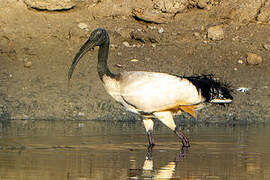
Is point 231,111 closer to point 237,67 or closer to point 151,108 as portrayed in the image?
A: point 237,67

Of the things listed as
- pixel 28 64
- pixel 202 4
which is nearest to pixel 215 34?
pixel 202 4

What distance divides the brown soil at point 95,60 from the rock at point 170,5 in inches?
9.8

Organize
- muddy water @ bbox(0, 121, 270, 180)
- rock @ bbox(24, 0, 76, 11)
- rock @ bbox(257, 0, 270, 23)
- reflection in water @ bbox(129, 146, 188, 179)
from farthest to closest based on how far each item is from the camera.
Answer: rock @ bbox(257, 0, 270, 23), rock @ bbox(24, 0, 76, 11), muddy water @ bbox(0, 121, 270, 180), reflection in water @ bbox(129, 146, 188, 179)

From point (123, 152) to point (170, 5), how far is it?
29.3ft

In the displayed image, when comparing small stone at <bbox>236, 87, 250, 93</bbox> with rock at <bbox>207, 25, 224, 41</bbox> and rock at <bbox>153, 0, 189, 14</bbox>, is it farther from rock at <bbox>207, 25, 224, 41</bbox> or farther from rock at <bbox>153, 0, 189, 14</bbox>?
rock at <bbox>153, 0, 189, 14</bbox>

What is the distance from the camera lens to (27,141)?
13719 millimetres

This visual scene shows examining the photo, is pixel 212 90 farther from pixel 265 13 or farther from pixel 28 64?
pixel 265 13

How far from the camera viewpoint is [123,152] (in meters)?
12.6

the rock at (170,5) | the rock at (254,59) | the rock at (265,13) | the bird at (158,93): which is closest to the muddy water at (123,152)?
the bird at (158,93)

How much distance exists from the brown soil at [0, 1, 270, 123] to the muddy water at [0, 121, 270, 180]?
0.90 meters

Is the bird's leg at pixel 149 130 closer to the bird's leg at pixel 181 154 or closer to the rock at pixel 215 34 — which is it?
the bird's leg at pixel 181 154

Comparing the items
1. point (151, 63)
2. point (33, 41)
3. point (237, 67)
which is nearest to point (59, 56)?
point (33, 41)

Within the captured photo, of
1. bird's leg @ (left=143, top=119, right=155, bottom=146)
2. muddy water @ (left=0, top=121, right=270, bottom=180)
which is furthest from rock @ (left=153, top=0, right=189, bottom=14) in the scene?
bird's leg @ (left=143, top=119, right=155, bottom=146)

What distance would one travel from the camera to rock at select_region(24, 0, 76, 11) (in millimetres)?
20453
